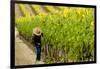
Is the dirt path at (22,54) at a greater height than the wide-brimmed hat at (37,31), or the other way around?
the wide-brimmed hat at (37,31)

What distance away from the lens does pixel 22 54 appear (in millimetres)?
2037

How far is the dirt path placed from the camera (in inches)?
79.6

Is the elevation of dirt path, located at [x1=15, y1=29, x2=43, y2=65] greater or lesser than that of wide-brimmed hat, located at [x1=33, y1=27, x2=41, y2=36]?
lesser

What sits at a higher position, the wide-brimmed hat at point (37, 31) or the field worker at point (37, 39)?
the wide-brimmed hat at point (37, 31)

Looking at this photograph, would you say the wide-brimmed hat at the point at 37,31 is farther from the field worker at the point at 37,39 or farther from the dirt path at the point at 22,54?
the dirt path at the point at 22,54

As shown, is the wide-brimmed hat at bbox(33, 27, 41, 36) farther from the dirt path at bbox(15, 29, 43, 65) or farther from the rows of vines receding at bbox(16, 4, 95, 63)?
the dirt path at bbox(15, 29, 43, 65)

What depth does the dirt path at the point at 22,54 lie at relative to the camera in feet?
6.63

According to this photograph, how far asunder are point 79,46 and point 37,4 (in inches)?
25.5

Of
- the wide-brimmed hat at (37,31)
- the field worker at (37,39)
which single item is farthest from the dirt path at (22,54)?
the wide-brimmed hat at (37,31)

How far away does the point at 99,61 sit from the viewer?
2.36 m

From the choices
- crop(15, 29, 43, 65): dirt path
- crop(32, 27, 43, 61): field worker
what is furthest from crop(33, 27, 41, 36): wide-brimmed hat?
crop(15, 29, 43, 65): dirt path

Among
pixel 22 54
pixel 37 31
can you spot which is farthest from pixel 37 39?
pixel 22 54

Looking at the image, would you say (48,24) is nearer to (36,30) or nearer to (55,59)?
(36,30)
